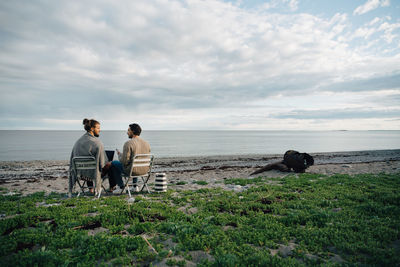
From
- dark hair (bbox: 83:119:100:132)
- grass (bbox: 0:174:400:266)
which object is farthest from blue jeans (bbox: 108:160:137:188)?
grass (bbox: 0:174:400:266)

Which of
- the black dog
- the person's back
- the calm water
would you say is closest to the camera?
the person's back

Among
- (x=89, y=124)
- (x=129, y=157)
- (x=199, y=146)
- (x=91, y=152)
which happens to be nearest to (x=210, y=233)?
(x=129, y=157)

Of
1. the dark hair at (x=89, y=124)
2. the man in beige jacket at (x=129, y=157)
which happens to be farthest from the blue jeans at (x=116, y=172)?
the dark hair at (x=89, y=124)

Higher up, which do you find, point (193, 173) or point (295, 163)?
point (295, 163)

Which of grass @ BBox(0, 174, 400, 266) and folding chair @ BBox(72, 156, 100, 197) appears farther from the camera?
folding chair @ BBox(72, 156, 100, 197)

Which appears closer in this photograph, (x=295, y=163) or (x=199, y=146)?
(x=295, y=163)

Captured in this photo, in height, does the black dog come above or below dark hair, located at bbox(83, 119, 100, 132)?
below

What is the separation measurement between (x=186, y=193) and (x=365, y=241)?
206 inches

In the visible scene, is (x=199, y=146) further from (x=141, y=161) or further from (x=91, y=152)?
(x=91, y=152)

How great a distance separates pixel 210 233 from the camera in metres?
4.18

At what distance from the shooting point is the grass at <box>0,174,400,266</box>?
3324 millimetres

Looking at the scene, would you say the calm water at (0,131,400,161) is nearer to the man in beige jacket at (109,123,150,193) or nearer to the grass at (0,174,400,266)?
the man in beige jacket at (109,123,150,193)

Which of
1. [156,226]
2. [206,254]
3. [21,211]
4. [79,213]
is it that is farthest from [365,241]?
[21,211]

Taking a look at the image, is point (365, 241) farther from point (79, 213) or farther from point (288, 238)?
point (79, 213)
